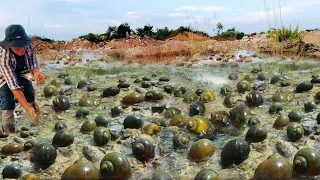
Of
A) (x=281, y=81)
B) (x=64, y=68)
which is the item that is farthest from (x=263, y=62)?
(x=64, y=68)

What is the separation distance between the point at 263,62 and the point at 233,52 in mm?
3677

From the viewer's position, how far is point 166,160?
6.80 meters

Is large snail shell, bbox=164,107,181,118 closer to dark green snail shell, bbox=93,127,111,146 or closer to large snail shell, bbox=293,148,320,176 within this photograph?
dark green snail shell, bbox=93,127,111,146

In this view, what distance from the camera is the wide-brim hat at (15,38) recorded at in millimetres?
6262

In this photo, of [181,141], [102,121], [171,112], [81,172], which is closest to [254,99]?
[171,112]

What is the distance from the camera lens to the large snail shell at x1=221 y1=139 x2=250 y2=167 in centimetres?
633

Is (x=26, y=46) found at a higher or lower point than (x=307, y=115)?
higher

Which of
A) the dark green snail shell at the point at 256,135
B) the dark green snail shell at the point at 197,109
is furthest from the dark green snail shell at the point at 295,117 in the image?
the dark green snail shell at the point at 197,109

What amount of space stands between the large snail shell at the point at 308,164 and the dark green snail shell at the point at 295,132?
1.32 metres

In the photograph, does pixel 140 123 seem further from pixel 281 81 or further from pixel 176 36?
pixel 176 36

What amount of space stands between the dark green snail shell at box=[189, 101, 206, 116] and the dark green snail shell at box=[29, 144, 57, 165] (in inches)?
133

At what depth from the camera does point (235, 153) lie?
6.34m

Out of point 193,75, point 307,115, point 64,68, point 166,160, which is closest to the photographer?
point 166,160

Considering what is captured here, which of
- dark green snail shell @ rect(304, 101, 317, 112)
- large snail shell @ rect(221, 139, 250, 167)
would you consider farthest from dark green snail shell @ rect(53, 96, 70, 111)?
dark green snail shell @ rect(304, 101, 317, 112)
